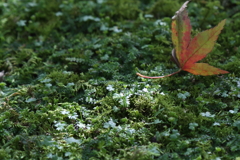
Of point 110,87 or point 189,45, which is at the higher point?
point 189,45

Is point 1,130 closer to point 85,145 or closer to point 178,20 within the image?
point 85,145

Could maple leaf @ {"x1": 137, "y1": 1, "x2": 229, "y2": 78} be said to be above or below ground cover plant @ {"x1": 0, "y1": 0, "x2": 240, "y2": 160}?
above

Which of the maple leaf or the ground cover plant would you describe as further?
the maple leaf

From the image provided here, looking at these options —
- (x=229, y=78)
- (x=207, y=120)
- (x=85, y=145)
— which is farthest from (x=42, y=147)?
(x=229, y=78)

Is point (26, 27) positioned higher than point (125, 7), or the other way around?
point (125, 7)
